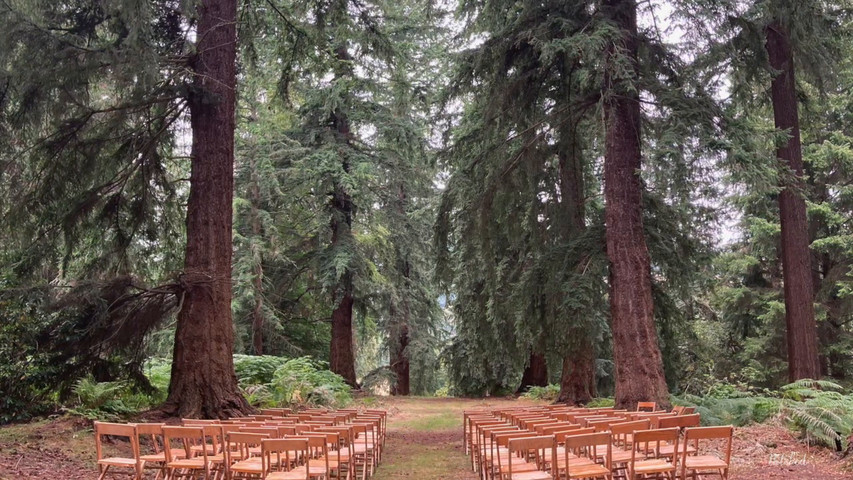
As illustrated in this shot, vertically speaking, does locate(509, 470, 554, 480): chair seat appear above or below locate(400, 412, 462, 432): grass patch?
above

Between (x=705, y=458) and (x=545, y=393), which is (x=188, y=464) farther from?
(x=545, y=393)

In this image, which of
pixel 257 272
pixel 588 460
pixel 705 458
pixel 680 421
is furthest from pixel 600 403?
pixel 257 272

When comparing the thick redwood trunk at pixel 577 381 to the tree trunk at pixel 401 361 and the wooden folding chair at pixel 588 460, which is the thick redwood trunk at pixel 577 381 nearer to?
the wooden folding chair at pixel 588 460

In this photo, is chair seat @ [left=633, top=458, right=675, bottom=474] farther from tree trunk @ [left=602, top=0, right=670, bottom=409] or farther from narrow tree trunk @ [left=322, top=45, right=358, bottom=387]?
narrow tree trunk @ [left=322, top=45, right=358, bottom=387]

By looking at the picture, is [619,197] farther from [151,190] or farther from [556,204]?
[151,190]

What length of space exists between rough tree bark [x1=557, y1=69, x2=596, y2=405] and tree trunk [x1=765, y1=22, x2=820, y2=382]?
3851mm

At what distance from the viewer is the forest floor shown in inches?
254

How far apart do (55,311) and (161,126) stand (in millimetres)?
3213

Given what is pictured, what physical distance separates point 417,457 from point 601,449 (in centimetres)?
355

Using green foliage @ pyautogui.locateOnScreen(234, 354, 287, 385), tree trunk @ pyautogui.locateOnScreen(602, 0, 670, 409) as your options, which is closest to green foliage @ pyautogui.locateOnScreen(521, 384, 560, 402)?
tree trunk @ pyautogui.locateOnScreen(602, 0, 670, 409)

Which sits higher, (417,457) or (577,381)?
(577,381)

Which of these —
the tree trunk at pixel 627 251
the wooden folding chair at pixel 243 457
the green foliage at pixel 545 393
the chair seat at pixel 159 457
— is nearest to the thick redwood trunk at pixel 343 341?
the green foliage at pixel 545 393

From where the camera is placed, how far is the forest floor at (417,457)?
6453 millimetres

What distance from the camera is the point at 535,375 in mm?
21359
